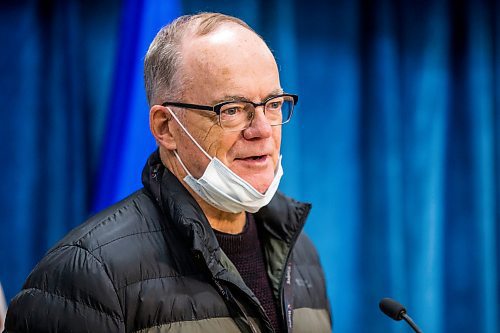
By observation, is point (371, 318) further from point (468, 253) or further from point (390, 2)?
point (390, 2)

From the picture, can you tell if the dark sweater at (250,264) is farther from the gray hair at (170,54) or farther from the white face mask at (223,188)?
the gray hair at (170,54)

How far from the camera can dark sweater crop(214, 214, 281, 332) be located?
1.84m

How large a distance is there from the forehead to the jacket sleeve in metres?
0.45

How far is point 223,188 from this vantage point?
1.75m

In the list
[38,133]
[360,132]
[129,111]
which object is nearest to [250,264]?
[129,111]

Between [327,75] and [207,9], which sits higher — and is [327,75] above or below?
below

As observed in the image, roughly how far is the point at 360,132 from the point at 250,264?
5.68 feet

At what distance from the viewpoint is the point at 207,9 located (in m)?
3.16

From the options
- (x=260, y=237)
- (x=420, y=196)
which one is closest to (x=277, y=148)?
(x=260, y=237)

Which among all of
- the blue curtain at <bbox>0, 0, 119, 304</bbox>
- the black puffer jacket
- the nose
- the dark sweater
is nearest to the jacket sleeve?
the black puffer jacket

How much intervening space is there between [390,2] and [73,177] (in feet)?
5.28

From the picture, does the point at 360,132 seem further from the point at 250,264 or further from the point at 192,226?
the point at 192,226

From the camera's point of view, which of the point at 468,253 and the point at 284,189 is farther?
the point at 468,253

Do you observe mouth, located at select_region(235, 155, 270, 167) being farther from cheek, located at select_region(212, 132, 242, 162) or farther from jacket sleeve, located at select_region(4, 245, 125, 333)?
jacket sleeve, located at select_region(4, 245, 125, 333)
